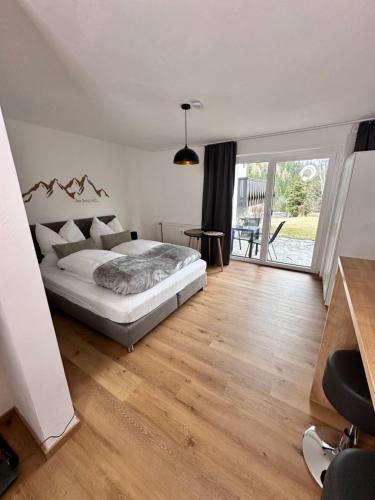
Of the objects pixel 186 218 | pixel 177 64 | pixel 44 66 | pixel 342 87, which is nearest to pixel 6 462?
pixel 44 66

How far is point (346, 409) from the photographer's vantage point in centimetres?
95

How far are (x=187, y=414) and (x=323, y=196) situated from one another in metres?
3.64

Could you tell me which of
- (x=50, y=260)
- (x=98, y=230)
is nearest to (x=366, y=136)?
(x=98, y=230)

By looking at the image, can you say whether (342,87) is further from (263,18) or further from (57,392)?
(57,392)

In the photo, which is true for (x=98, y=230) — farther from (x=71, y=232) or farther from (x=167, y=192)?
(x=167, y=192)

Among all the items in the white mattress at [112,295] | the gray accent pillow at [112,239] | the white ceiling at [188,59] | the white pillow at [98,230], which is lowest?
the white mattress at [112,295]

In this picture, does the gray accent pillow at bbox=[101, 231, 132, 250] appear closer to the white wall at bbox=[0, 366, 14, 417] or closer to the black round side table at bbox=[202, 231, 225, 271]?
the black round side table at bbox=[202, 231, 225, 271]

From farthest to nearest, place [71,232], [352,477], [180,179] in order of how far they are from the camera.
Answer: [180,179] → [71,232] → [352,477]

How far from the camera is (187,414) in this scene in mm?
1397

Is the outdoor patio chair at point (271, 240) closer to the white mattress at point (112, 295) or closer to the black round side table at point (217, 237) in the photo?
the black round side table at point (217, 237)

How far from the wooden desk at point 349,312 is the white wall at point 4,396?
199 centimetres

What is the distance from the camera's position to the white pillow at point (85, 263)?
7.41 ft

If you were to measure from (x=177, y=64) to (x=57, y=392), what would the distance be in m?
2.42

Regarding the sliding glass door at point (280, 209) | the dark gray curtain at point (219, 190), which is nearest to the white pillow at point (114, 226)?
the dark gray curtain at point (219, 190)
